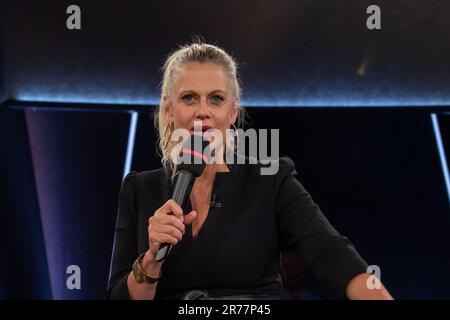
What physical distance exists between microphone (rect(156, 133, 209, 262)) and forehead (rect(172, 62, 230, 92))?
190 mm

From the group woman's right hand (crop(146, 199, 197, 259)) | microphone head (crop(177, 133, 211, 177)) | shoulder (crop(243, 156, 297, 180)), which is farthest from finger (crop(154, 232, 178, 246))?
shoulder (crop(243, 156, 297, 180))

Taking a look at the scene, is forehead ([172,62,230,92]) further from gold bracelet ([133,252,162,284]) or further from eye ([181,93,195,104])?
gold bracelet ([133,252,162,284])

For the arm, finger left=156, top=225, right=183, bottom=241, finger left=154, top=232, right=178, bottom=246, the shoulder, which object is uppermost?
the shoulder

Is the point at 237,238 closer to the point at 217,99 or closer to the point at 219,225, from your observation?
the point at 219,225

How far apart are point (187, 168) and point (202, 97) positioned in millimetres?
280

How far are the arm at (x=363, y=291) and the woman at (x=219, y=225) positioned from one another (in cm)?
5

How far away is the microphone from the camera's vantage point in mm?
1031

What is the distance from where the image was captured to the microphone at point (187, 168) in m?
1.03

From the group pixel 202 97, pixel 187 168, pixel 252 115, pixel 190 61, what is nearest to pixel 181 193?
pixel 187 168

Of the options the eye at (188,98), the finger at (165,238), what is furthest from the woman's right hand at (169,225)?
the eye at (188,98)

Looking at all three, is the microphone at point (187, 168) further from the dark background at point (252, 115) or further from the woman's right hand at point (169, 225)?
the dark background at point (252, 115)

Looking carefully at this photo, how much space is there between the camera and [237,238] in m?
1.31

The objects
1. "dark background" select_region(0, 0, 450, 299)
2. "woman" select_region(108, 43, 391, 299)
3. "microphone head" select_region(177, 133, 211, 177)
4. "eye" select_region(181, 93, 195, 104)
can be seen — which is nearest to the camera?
"microphone head" select_region(177, 133, 211, 177)

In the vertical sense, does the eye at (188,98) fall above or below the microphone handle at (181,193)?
above
